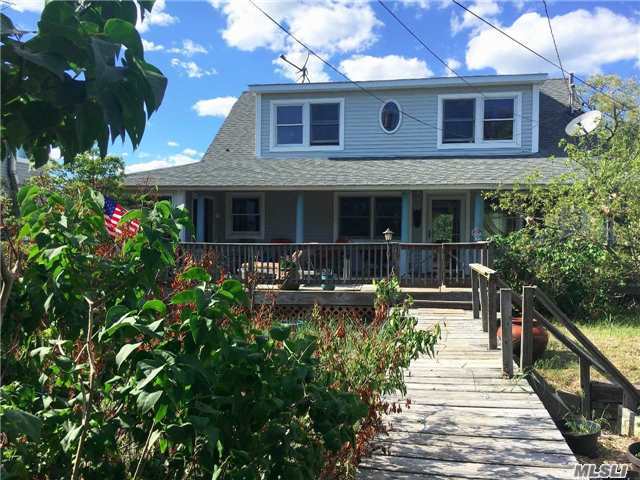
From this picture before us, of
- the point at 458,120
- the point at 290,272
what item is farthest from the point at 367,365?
the point at 458,120

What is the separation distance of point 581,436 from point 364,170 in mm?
10350

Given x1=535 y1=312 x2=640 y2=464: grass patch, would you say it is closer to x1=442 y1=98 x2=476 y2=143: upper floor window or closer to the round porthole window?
x1=442 y1=98 x2=476 y2=143: upper floor window

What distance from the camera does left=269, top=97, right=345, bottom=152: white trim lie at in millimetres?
16109

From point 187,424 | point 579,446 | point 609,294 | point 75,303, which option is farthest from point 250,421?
point 609,294

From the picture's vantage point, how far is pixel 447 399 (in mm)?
5227

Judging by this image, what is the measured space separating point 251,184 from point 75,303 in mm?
12104

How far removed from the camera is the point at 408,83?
50.4 ft

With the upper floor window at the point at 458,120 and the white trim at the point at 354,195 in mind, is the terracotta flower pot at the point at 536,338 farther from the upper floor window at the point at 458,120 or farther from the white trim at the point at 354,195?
the upper floor window at the point at 458,120

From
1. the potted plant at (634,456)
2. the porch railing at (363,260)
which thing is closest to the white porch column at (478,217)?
the porch railing at (363,260)

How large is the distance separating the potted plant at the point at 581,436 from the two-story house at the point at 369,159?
8.56 metres

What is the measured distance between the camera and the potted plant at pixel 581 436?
5320 millimetres

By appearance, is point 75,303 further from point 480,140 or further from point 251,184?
point 480,140

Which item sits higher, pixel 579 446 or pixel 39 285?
pixel 39 285

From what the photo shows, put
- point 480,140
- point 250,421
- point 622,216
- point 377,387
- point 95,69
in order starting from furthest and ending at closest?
point 480,140, point 622,216, point 377,387, point 250,421, point 95,69
